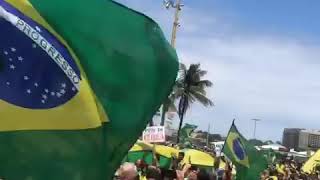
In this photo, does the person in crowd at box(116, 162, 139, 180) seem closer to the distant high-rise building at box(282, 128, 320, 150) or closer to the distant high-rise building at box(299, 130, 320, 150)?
the distant high-rise building at box(282, 128, 320, 150)

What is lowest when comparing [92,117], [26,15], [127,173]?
[127,173]

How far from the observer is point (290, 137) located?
110812 millimetres

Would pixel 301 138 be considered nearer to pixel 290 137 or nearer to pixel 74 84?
pixel 290 137

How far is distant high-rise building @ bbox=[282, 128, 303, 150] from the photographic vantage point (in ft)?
354

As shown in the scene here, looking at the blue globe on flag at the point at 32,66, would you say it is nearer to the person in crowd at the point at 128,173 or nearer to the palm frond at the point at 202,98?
the person in crowd at the point at 128,173

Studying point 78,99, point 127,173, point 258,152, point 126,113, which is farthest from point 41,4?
point 258,152

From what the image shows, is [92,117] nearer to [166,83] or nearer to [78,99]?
[78,99]

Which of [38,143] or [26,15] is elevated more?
[26,15]

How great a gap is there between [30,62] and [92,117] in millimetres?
574

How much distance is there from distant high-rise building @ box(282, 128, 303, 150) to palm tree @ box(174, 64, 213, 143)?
148 feet

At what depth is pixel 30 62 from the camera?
4.65m

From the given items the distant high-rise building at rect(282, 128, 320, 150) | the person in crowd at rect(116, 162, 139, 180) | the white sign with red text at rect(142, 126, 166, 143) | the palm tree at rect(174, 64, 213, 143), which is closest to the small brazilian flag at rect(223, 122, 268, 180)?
the white sign with red text at rect(142, 126, 166, 143)

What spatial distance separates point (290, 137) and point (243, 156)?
9588cm

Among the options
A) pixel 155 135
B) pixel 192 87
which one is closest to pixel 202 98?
pixel 192 87
